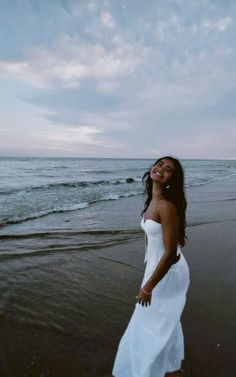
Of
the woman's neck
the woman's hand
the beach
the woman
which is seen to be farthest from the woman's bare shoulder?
the beach

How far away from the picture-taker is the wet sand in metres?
3.27

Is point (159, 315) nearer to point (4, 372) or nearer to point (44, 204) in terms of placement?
point (4, 372)

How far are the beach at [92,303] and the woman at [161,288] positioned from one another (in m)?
0.72

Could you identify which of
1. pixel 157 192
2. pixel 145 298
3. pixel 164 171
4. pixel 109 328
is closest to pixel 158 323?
pixel 145 298

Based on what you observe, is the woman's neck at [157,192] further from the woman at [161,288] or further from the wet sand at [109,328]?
the wet sand at [109,328]

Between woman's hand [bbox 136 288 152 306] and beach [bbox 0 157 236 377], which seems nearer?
woman's hand [bbox 136 288 152 306]

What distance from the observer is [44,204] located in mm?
14734

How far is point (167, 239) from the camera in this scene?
2.51 meters

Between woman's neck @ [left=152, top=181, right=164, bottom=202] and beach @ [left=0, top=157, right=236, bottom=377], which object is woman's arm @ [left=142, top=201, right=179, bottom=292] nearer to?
woman's neck @ [left=152, top=181, right=164, bottom=202]

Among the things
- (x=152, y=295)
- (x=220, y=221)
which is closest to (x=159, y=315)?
(x=152, y=295)

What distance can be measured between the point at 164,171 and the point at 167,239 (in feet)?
1.90

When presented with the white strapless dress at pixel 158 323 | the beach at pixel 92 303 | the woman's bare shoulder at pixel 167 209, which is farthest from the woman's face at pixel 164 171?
the beach at pixel 92 303

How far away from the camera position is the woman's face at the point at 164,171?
268cm

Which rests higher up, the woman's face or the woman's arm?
the woman's face
